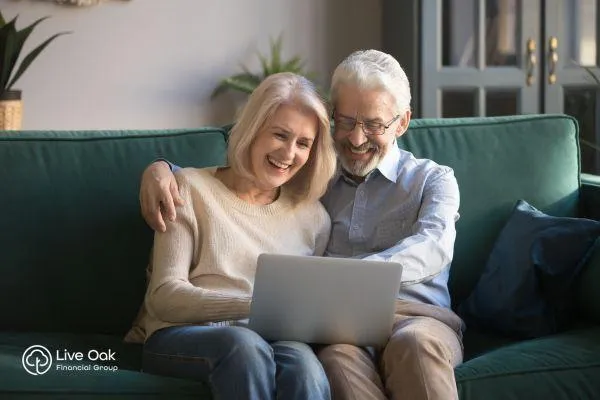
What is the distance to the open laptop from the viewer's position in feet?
5.44

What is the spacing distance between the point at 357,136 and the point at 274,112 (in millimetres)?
204

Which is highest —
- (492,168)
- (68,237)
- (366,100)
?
Result: (366,100)

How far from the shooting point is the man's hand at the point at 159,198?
6.23 ft

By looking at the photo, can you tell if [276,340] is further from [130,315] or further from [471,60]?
[471,60]

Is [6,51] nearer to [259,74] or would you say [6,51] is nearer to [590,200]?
[259,74]

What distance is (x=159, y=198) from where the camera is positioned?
1910 mm

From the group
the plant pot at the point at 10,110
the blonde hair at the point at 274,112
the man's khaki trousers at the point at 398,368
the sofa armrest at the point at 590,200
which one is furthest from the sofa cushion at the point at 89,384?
the plant pot at the point at 10,110

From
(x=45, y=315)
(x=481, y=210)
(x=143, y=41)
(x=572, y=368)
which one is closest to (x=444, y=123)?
(x=481, y=210)

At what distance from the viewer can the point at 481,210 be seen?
7.69ft

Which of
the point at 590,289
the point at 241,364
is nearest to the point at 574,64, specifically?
the point at 590,289

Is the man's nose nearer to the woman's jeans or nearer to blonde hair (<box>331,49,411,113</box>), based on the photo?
blonde hair (<box>331,49,411,113</box>)

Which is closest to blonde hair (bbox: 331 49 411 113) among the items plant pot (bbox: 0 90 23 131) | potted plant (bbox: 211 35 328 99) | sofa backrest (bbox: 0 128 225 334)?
sofa backrest (bbox: 0 128 225 334)

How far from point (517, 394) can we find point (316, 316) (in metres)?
0.43

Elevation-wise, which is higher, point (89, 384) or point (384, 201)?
point (384, 201)
